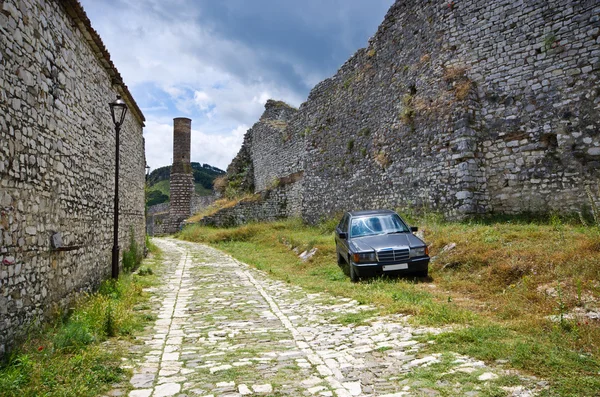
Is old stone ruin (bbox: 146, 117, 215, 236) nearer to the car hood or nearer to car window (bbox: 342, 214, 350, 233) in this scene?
car window (bbox: 342, 214, 350, 233)

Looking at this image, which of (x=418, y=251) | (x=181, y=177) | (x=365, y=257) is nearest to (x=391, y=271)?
(x=365, y=257)

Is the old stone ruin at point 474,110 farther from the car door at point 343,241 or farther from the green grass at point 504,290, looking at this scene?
the car door at point 343,241

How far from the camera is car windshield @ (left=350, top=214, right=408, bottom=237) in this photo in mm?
10812

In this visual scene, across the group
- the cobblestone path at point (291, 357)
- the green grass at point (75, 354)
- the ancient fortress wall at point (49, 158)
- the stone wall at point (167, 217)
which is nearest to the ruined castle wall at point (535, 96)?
the cobblestone path at point (291, 357)

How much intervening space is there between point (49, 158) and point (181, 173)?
91.3 feet

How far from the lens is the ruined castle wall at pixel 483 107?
11000mm

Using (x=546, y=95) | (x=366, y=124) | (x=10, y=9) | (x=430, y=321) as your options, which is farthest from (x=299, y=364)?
(x=366, y=124)

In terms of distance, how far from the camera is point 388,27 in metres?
17.4

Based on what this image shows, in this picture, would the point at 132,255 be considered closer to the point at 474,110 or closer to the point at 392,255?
the point at 392,255

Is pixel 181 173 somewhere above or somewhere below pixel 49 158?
above

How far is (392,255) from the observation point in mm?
9438

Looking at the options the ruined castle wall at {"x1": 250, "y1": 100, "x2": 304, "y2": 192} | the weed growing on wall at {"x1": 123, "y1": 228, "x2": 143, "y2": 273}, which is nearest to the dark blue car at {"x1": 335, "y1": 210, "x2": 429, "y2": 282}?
the weed growing on wall at {"x1": 123, "y1": 228, "x2": 143, "y2": 273}

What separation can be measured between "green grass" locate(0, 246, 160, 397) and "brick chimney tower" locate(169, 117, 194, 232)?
26.2m

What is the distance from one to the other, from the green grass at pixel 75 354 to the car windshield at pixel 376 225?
5488mm
